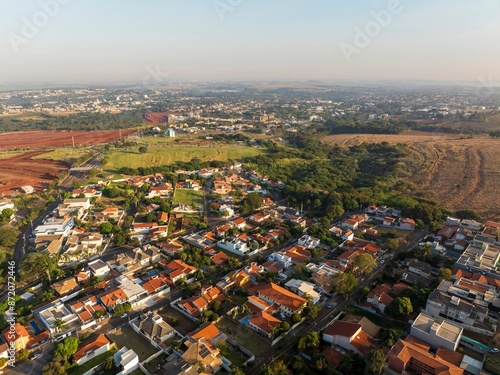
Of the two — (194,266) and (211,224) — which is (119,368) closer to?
(194,266)

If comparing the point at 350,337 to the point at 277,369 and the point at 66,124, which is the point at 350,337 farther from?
the point at 66,124

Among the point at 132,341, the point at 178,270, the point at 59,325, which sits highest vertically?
the point at 59,325

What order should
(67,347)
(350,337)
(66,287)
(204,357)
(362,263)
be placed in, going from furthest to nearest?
(362,263), (66,287), (350,337), (67,347), (204,357)

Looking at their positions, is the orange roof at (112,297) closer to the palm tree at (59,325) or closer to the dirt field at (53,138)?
the palm tree at (59,325)

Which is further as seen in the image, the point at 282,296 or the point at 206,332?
the point at 282,296

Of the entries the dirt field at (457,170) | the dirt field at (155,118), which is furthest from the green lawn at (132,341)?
the dirt field at (155,118)

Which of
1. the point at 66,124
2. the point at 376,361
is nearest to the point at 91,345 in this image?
the point at 376,361
